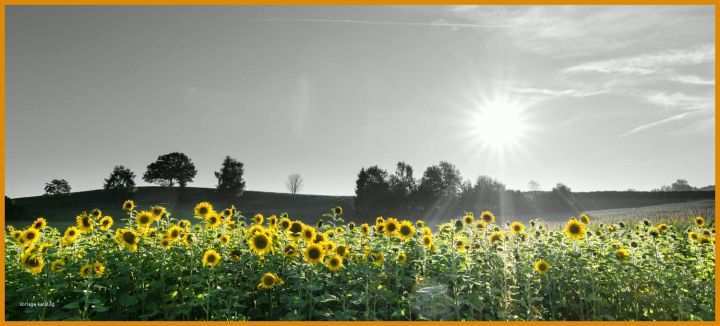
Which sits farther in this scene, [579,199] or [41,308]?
[579,199]

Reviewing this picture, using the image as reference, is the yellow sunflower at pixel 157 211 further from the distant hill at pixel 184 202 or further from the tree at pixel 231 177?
the tree at pixel 231 177

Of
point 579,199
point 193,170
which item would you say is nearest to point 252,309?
point 579,199

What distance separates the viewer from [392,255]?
5754 millimetres

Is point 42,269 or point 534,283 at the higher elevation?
point 42,269

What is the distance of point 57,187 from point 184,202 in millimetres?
18401

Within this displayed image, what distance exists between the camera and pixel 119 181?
5784 centimetres

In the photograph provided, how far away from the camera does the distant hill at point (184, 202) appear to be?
52312 mm

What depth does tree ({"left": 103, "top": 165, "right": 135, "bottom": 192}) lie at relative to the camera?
57.5 metres

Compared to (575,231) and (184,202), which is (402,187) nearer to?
(184,202)

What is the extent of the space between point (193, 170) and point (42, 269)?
60.7 metres

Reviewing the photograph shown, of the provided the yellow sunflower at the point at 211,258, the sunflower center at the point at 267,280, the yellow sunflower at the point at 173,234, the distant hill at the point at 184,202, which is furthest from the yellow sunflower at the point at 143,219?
the distant hill at the point at 184,202

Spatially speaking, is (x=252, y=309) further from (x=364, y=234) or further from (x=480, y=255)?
(x=480, y=255)

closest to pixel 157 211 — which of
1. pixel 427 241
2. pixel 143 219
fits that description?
pixel 143 219

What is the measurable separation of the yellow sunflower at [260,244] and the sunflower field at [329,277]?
2cm
